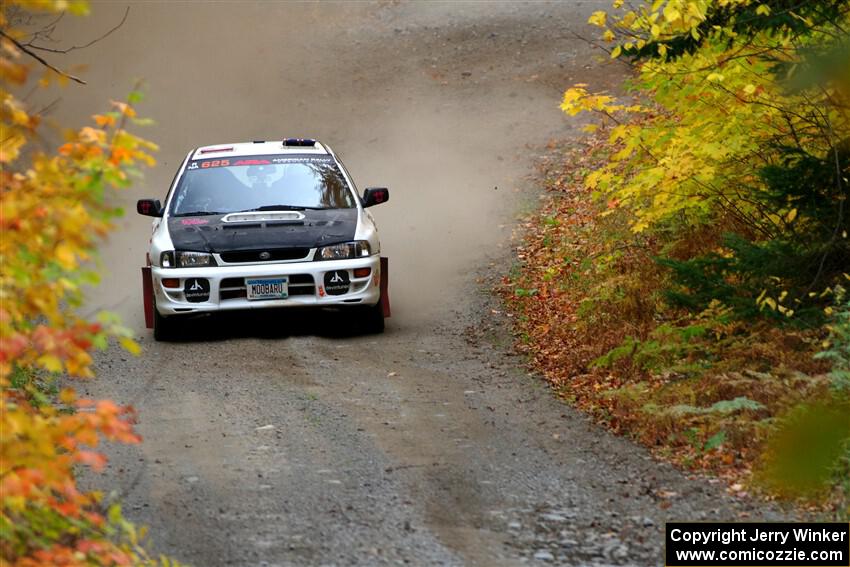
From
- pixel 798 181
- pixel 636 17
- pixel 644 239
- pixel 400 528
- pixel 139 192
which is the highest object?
pixel 636 17

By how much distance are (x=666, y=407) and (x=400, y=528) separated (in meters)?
2.79

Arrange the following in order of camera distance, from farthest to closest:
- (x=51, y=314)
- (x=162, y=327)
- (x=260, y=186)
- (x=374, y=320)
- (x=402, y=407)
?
(x=260, y=186) → (x=374, y=320) → (x=162, y=327) → (x=402, y=407) → (x=51, y=314)

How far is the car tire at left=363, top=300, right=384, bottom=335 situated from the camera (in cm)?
1212

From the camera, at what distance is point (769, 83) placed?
9.18 meters

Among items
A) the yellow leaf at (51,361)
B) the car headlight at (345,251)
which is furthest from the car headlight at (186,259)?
the yellow leaf at (51,361)

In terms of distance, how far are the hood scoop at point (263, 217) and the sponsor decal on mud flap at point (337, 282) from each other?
77cm

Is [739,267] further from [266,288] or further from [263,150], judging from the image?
[263,150]

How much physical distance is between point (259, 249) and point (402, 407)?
312 centimetres

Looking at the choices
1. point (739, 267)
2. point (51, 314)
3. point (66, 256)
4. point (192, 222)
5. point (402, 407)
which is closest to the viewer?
point (66, 256)

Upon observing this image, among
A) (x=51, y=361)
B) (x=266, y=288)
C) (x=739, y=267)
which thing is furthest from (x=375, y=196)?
(x=51, y=361)

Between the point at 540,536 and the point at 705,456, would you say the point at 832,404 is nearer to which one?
the point at 705,456

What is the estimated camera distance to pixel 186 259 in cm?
1150

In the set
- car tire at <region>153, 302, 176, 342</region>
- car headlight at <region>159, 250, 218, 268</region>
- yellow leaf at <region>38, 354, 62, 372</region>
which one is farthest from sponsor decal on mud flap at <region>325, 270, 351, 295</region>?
yellow leaf at <region>38, 354, 62, 372</region>

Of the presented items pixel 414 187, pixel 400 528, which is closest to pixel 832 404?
pixel 400 528
